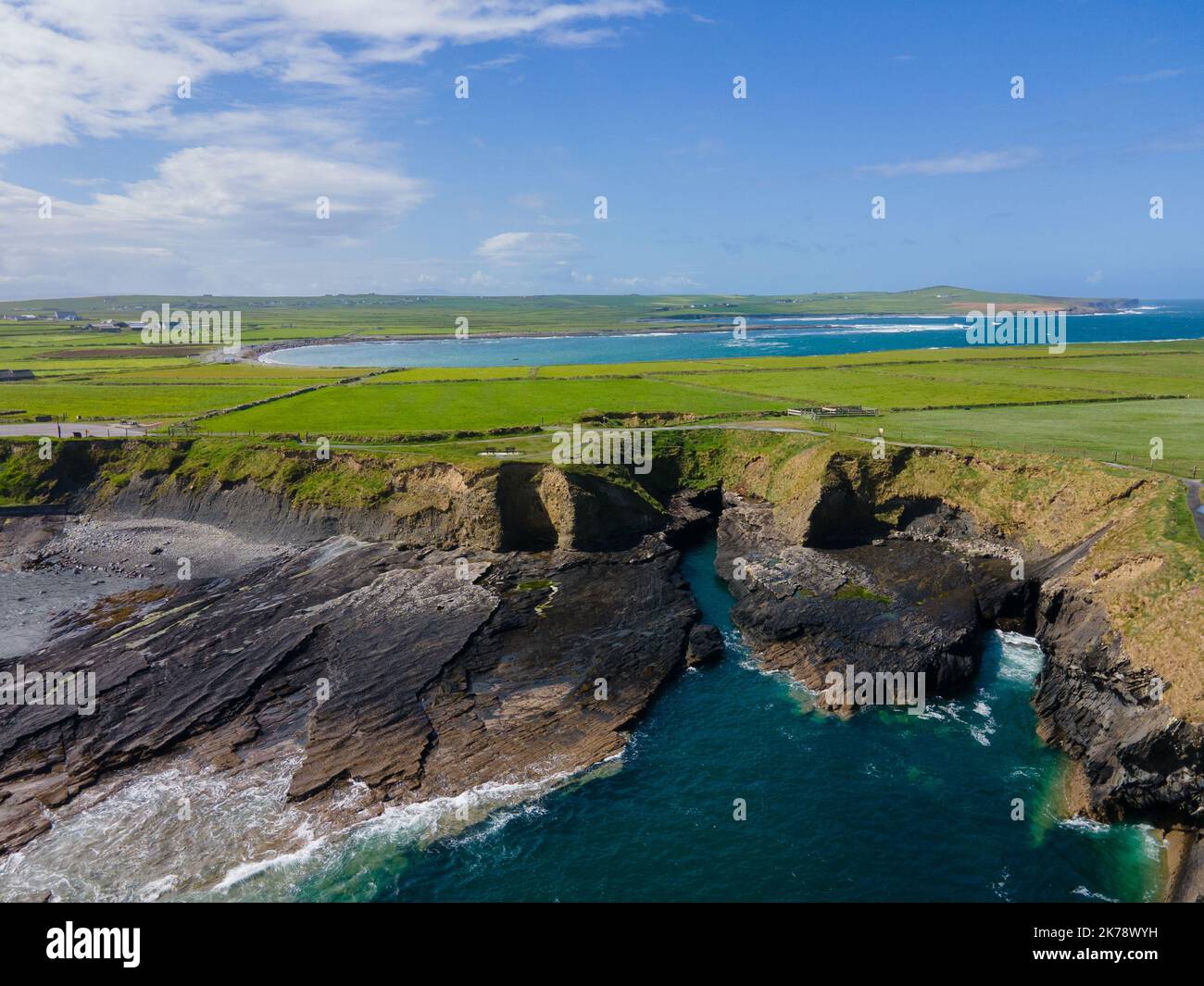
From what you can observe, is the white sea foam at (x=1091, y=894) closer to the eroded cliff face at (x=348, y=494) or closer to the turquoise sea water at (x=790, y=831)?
the turquoise sea water at (x=790, y=831)

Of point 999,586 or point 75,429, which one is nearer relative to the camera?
point 999,586

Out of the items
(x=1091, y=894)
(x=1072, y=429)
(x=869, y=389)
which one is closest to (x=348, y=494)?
(x=1091, y=894)

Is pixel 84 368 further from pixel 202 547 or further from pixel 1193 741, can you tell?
pixel 1193 741

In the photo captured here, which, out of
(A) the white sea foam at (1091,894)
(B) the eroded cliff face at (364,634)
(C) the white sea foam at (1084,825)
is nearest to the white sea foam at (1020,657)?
(C) the white sea foam at (1084,825)

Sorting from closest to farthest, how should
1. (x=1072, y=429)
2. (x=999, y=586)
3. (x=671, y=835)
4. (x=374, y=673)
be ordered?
(x=671, y=835) < (x=374, y=673) < (x=999, y=586) < (x=1072, y=429)

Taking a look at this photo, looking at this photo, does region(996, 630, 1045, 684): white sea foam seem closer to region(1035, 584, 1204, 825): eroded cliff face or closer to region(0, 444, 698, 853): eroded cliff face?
region(1035, 584, 1204, 825): eroded cliff face

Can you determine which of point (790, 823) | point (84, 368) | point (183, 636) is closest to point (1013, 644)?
point (790, 823)

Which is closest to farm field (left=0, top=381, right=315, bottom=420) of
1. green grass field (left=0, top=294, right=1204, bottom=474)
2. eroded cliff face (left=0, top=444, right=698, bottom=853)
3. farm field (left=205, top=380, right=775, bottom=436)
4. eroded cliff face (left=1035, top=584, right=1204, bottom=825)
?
green grass field (left=0, top=294, right=1204, bottom=474)

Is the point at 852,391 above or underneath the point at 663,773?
above

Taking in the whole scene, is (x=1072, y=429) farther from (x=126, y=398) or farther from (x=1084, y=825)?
(x=126, y=398)
